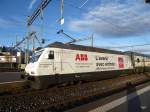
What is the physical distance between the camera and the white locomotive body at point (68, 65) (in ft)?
48.9

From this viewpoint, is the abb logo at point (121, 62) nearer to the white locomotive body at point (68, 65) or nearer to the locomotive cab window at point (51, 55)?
the white locomotive body at point (68, 65)

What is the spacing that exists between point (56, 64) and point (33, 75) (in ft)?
6.32

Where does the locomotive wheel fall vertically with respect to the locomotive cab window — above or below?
below

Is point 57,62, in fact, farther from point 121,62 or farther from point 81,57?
point 121,62

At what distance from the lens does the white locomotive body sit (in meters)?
14.9

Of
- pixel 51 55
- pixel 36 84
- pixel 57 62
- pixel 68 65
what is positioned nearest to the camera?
pixel 36 84

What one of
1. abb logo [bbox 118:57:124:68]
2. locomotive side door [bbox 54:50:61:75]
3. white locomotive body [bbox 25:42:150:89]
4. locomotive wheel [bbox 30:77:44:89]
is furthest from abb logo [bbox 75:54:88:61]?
abb logo [bbox 118:57:124:68]

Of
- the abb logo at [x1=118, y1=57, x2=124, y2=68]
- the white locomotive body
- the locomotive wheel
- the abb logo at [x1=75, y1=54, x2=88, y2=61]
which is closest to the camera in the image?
the locomotive wheel

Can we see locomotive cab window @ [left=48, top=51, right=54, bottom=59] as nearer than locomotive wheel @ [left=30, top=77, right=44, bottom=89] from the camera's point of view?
No

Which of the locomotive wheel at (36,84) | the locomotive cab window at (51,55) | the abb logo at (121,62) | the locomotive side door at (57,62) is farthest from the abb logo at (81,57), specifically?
the abb logo at (121,62)

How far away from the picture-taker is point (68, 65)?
1686 cm

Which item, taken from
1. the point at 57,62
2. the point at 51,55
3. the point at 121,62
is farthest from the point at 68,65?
the point at 121,62

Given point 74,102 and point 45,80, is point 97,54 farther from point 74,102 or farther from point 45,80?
point 74,102

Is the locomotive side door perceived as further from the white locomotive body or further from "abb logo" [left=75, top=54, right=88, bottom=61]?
"abb logo" [left=75, top=54, right=88, bottom=61]
